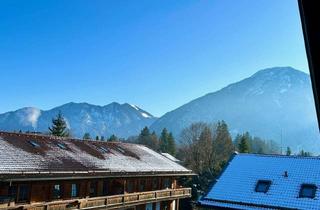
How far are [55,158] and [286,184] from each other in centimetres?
1410

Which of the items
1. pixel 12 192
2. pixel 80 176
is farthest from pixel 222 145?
pixel 12 192

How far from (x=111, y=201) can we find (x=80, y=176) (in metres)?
3.61

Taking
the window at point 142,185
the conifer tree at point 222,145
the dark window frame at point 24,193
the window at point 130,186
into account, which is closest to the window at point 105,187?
the window at point 130,186

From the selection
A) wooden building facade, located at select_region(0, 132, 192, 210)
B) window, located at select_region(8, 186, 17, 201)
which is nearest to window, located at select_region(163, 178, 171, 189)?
wooden building facade, located at select_region(0, 132, 192, 210)

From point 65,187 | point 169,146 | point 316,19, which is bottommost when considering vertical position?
point 65,187

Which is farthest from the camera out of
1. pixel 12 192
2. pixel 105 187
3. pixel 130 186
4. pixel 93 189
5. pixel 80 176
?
pixel 130 186

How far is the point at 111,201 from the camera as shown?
25.8 meters

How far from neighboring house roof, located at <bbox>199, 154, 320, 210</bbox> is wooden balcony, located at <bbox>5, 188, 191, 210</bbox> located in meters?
7.02

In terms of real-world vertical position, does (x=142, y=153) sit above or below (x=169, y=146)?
below

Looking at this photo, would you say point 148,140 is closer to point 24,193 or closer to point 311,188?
point 24,193

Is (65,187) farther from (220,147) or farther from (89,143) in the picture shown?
(220,147)

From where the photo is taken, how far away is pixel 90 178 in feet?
80.1

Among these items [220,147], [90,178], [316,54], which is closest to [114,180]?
[90,178]

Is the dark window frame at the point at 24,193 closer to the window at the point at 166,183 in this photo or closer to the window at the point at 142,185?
the window at the point at 142,185
